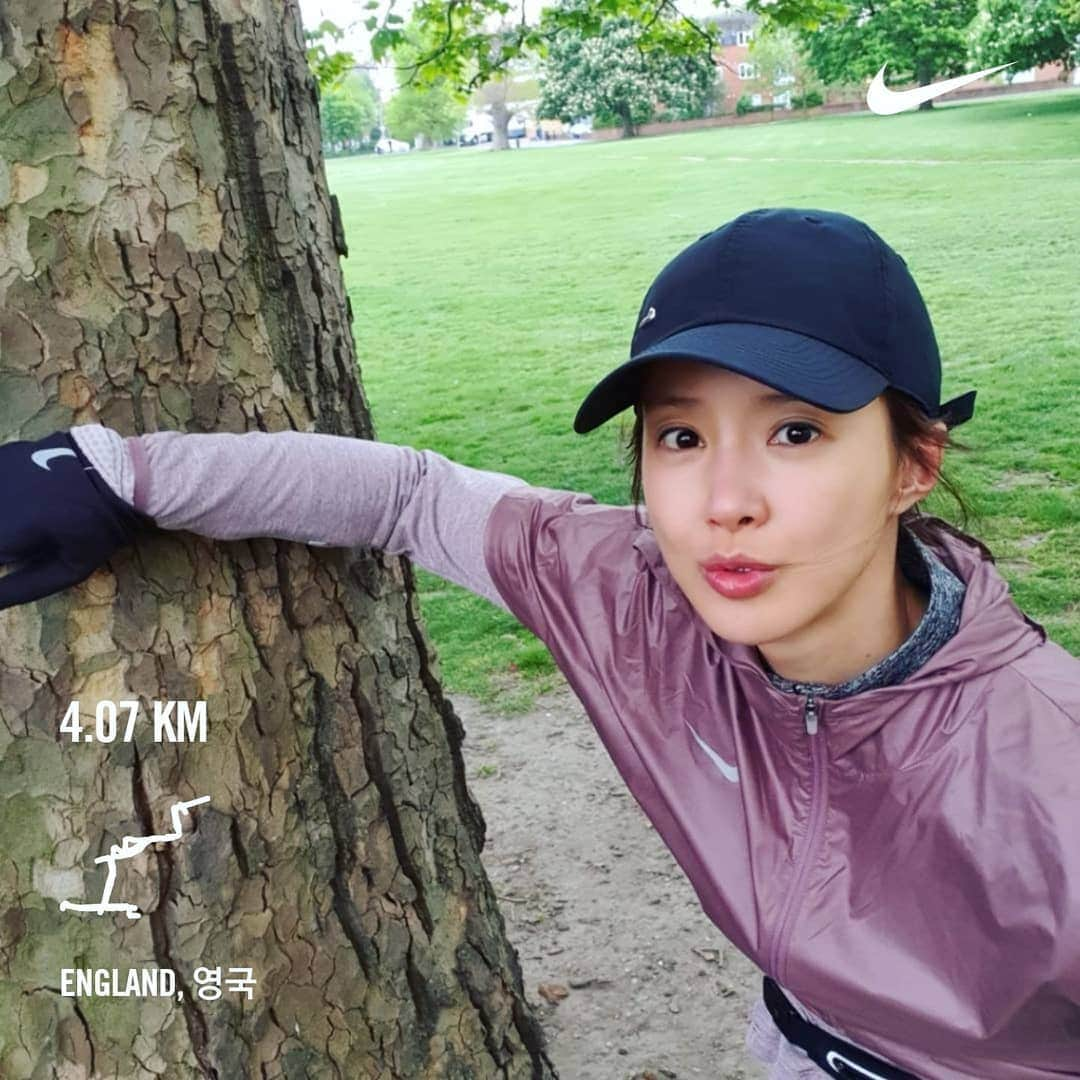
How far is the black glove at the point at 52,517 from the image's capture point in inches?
59.2

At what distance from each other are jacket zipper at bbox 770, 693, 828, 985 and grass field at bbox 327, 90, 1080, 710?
2.96 ft

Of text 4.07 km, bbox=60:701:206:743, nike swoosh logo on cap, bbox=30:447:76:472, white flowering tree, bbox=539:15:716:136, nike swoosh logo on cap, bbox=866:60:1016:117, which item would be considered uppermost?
white flowering tree, bbox=539:15:716:136

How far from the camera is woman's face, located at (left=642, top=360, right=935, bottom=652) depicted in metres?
1.40

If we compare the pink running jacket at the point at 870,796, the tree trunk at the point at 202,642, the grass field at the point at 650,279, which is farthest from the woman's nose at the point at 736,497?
the grass field at the point at 650,279

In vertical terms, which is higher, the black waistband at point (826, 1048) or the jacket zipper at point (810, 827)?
the jacket zipper at point (810, 827)

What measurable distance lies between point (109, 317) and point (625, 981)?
2.12 metres

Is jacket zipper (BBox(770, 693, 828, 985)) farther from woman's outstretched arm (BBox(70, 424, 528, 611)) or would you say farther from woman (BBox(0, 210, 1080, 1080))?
woman's outstretched arm (BBox(70, 424, 528, 611))

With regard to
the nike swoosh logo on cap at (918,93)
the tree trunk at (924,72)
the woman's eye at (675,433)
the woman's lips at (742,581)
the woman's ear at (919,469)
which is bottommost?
the woman's lips at (742,581)

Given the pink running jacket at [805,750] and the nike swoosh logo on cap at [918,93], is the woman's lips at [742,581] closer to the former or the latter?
the pink running jacket at [805,750]

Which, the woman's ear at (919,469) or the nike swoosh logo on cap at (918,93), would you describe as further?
the nike swoosh logo on cap at (918,93)

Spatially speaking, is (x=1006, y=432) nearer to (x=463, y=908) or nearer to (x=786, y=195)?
(x=463, y=908)

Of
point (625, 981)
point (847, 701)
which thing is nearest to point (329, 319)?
point (847, 701)

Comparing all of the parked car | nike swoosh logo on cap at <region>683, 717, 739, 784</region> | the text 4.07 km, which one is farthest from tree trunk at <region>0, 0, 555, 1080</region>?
the parked car

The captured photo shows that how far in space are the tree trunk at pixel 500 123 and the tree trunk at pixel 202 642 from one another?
167 ft
